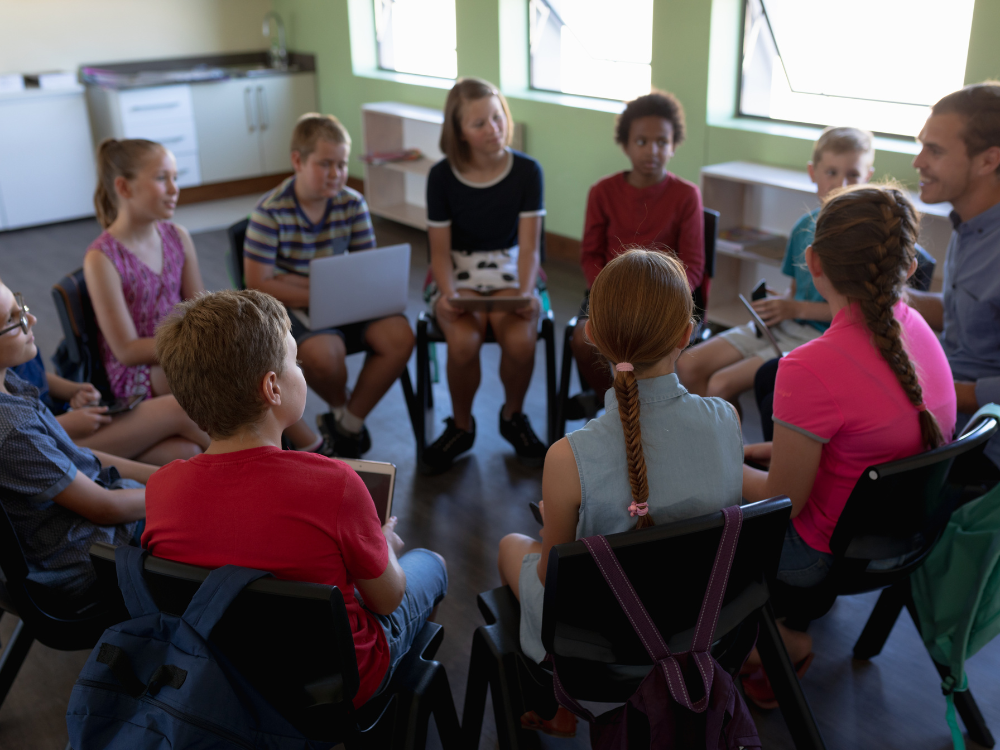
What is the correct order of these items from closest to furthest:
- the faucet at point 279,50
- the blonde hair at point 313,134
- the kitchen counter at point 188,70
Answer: the blonde hair at point 313,134 → the kitchen counter at point 188,70 → the faucet at point 279,50

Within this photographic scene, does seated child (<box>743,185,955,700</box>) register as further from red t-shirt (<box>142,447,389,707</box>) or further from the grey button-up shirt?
red t-shirt (<box>142,447,389,707</box>)

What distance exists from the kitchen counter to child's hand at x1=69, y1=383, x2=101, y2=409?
4344 mm

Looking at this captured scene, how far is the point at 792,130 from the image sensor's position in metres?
3.88

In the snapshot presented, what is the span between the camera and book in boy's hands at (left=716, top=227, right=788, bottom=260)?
12.0 feet

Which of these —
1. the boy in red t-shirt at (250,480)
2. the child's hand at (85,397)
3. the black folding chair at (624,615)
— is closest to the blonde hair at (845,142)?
the black folding chair at (624,615)

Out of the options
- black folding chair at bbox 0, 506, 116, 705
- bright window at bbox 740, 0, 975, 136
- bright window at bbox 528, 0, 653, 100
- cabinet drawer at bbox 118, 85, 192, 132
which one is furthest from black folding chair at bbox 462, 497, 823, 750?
cabinet drawer at bbox 118, 85, 192, 132

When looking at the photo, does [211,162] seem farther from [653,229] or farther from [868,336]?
[868,336]

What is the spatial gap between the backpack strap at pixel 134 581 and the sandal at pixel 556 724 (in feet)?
2.79

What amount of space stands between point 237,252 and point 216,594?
189 cm

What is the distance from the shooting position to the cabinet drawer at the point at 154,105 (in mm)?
5801

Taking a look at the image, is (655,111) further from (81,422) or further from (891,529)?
(81,422)

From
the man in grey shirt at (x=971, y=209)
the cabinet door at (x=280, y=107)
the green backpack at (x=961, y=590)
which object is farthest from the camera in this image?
the cabinet door at (x=280, y=107)

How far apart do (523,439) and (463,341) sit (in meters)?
0.39

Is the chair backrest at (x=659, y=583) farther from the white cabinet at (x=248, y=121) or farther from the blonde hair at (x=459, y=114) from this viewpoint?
the white cabinet at (x=248, y=121)
